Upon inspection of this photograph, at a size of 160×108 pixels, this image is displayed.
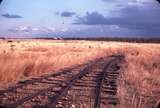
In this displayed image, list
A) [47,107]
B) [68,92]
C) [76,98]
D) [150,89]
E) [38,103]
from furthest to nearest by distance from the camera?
1. [150,89]
2. [68,92]
3. [76,98]
4. [38,103]
5. [47,107]

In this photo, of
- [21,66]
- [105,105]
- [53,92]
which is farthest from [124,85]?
[21,66]

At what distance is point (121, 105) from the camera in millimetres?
11617

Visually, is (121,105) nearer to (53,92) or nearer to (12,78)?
(53,92)

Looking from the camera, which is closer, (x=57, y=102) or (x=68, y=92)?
(x=57, y=102)

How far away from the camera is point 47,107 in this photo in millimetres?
10969

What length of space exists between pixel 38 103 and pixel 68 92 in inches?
101

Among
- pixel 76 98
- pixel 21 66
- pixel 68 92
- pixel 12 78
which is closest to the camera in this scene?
pixel 76 98

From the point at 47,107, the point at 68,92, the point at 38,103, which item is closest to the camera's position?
the point at 47,107

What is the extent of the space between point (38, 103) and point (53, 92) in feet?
8.33

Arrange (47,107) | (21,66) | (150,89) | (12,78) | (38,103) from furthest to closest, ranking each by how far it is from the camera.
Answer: (21,66)
(12,78)
(150,89)
(38,103)
(47,107)

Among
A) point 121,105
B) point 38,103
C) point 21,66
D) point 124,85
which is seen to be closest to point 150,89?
point 124,85

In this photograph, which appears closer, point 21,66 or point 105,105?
point 105,105

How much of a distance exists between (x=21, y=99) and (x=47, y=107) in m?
1.41

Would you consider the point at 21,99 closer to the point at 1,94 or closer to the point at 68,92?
the point at 1,94
